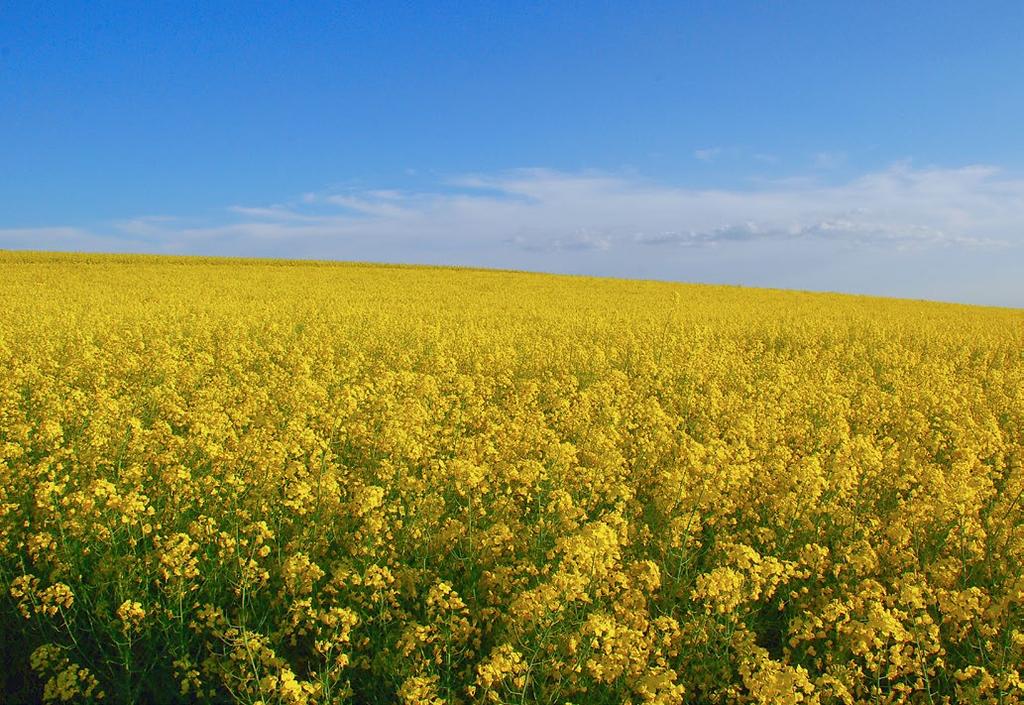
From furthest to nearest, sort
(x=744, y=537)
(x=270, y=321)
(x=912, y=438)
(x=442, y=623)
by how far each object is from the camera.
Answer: (x=270, y=321) → (x=912, y=438) → (x=744, y=537) → (x=442, y=623)

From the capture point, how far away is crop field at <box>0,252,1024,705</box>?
10.5 ft

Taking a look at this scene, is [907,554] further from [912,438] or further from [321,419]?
[321,419]

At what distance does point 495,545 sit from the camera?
4051 mm

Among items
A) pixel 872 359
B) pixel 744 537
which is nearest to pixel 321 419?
pixel 744 537

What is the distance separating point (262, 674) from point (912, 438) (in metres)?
6.70

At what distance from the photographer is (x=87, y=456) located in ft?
16.1

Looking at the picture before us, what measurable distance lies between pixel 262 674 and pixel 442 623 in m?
0.87

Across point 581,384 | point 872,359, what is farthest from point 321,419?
point 872,359

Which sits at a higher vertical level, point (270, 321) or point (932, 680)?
point (270, 321)

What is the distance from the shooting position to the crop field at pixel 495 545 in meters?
3.20

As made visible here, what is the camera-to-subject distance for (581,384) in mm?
10234

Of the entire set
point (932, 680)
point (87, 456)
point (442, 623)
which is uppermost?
point (87, 456)

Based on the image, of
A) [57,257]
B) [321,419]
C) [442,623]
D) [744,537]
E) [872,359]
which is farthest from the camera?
[57,257]

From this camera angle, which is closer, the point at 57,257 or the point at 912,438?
the point at 912,438
